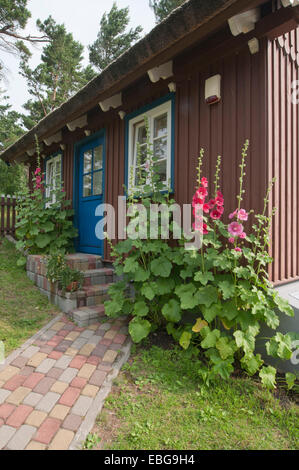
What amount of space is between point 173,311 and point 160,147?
7.27 feet

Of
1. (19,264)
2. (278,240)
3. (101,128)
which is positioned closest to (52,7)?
(101,128)

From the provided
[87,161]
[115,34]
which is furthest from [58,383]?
[115,34]

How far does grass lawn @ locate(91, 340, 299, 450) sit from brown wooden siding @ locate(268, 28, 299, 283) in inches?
44.2

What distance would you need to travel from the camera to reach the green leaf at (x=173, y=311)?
2393mm

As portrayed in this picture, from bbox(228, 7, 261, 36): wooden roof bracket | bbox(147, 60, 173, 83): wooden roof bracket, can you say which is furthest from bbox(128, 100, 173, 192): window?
bbox(228, 7, 261, 36): wooden roof bracket

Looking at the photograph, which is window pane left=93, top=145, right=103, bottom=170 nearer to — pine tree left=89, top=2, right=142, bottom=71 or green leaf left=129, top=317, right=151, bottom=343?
green leaf left=129, top=317, right=151, bottom=343

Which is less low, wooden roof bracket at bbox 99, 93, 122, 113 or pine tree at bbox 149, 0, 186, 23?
pine tree at bbox 149, 0, 186, 23

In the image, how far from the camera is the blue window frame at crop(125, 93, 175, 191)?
3.33 m

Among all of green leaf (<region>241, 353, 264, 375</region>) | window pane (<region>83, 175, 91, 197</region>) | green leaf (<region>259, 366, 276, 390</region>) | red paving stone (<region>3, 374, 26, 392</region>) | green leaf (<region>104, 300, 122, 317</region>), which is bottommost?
red paving stone (<region>3, 374, 26, 392</region>)

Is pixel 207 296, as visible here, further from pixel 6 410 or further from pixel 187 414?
pixel 6 410

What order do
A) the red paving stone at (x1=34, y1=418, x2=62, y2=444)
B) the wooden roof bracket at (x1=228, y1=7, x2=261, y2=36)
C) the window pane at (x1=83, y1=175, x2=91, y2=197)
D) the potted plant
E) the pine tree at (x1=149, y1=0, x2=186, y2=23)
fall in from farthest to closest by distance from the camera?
the pine tree at (x1=149, y1=0, x2=186, y2=23) → the window pane at (x1=83, y1=175, x2=91, y2=197) → the potted plant → the wooden roof bracket at (x1=228, y1=7, x2=261, y2=36) → the red paving stone at (x1=34, y1=418, x2=62, y2=444)

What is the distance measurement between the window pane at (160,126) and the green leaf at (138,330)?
2.40 metres

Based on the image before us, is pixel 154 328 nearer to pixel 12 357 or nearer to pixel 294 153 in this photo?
pixel 12 357

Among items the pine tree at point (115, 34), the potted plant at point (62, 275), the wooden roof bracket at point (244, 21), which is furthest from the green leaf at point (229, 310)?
the pine tree at point (115, 34)
